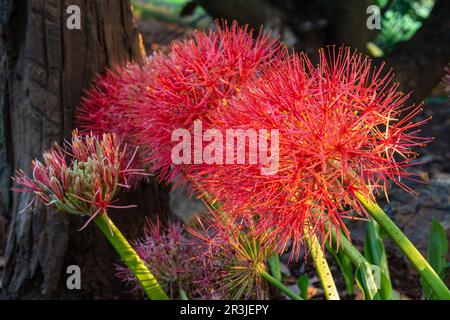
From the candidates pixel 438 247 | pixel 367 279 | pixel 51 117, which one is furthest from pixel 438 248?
pixel 51 117

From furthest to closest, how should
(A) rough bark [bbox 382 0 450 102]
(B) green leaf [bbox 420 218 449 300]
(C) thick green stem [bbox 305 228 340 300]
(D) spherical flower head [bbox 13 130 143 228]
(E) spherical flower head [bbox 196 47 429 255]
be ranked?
(A) rough bark [bbox 382 0 450 102] → (B) green leaf [bbox 420 218 449 300] → (C) thick green stem [bbox 305 228 340 300] → (D) spherical flower head [bbox 13 130 143 228] → (E) spherical flower head [bbox 196 47 429 255]

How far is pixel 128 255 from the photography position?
1.24 metres

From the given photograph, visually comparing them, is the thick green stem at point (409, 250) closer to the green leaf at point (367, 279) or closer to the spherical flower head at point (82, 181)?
the green leaf at point (367, 279)

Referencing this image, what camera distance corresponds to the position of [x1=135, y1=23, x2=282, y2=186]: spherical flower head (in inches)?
51.3

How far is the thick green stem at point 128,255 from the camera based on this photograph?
3.91 ft

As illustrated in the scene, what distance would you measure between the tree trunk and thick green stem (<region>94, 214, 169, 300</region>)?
532mm

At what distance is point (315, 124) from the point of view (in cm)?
102

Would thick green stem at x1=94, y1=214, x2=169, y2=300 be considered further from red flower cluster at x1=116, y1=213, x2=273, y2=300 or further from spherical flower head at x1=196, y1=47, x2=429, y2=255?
spherical flower head at x1=196, y1=47, x2=429, y2=255

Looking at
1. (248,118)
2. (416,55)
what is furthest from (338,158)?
(416,55)

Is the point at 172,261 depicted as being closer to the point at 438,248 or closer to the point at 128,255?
the point at 128,255

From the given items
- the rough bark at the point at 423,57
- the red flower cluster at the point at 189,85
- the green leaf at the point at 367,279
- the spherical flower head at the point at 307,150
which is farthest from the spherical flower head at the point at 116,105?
the rough bark at the point at 423,57

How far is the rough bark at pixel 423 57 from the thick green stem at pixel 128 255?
140cm

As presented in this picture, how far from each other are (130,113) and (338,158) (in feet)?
2.02

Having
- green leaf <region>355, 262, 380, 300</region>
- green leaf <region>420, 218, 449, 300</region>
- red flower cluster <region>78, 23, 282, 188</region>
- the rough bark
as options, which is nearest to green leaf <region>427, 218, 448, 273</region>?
green leaf <region>420, 218, 449, 300</region>
